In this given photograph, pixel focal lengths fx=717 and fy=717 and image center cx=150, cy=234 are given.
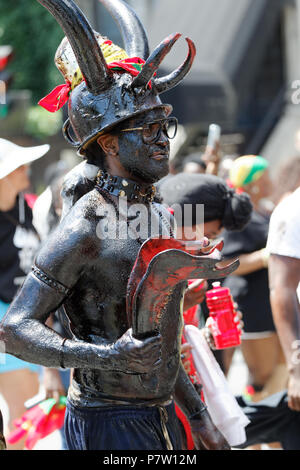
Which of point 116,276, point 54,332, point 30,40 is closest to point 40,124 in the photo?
point 30,40

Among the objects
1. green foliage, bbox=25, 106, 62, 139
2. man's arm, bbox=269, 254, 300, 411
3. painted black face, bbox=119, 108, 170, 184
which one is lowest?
green foliage, bbox=25, 106, 62, 139

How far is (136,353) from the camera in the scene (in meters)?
2.12

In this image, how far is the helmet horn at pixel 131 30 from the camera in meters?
2.65

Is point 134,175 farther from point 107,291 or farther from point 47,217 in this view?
point 47,217

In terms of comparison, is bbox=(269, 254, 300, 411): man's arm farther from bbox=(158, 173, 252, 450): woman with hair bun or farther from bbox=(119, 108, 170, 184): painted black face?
bbox=(119, 108, 170, 184): painted black face

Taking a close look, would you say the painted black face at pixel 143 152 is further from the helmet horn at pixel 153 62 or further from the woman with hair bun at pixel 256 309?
the woman with hair bun at pixel 256 309

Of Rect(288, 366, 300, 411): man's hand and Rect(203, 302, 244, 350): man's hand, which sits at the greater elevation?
Rect(203, 302, 244, 350): man's hand

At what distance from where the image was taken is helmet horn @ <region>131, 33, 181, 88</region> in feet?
7.30

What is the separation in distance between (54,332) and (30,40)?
74.4 feet

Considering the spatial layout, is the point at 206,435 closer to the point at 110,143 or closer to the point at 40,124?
the point at 110,143

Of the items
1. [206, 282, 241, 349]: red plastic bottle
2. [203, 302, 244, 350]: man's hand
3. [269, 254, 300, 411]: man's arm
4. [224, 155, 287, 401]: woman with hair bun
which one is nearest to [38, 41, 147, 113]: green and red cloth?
[206, 282, 241, 349]: red plastic bottle

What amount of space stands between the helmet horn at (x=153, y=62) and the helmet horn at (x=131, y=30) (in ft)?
1.15

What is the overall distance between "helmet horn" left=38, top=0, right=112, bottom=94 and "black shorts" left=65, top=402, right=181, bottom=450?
3.78 feet
